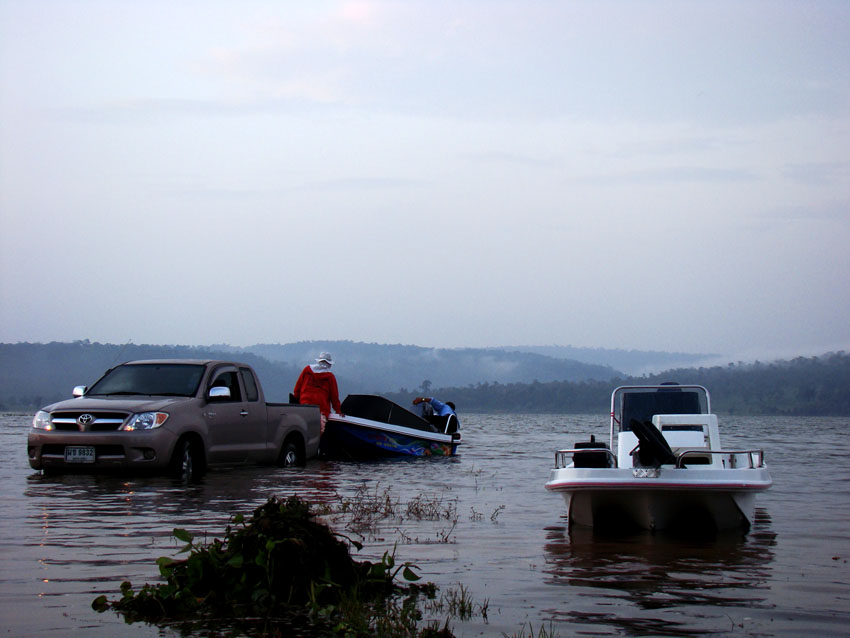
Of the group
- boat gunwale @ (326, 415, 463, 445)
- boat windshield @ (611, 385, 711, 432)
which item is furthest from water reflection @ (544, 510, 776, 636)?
boat gunwale @ (326, 415, 463, 445)

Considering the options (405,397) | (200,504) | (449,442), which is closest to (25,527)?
(200,504)

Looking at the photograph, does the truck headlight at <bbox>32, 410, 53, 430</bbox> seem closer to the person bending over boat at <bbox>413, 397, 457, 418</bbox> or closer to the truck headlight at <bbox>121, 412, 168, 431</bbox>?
the truck headlight at <bbox>121, 412, 168, 431</bbox>

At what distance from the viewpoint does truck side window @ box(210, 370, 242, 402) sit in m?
17.1

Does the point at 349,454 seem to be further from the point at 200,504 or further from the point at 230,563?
the point at 230,563

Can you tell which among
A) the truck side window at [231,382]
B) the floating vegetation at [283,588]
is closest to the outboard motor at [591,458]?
the floating vegetation at [283,588]

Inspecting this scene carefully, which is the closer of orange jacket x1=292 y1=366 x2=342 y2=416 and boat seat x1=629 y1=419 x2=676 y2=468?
boat seat x1=629 y1=419 x2=676 y2=468

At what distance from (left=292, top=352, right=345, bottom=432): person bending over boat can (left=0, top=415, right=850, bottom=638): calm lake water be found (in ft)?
16.4

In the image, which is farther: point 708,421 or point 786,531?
point 708,421

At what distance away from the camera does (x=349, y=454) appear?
24250 millimetres

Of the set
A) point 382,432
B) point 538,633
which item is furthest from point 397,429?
point 538,633

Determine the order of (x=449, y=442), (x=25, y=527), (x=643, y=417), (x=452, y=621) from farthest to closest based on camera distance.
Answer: (x=449, y=442), (x=643, y=417), (x=25, y=527), (x=452, y=621)

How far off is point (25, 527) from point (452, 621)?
18.4ft

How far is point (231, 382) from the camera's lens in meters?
17.4

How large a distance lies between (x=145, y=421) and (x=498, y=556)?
742 centimetres
